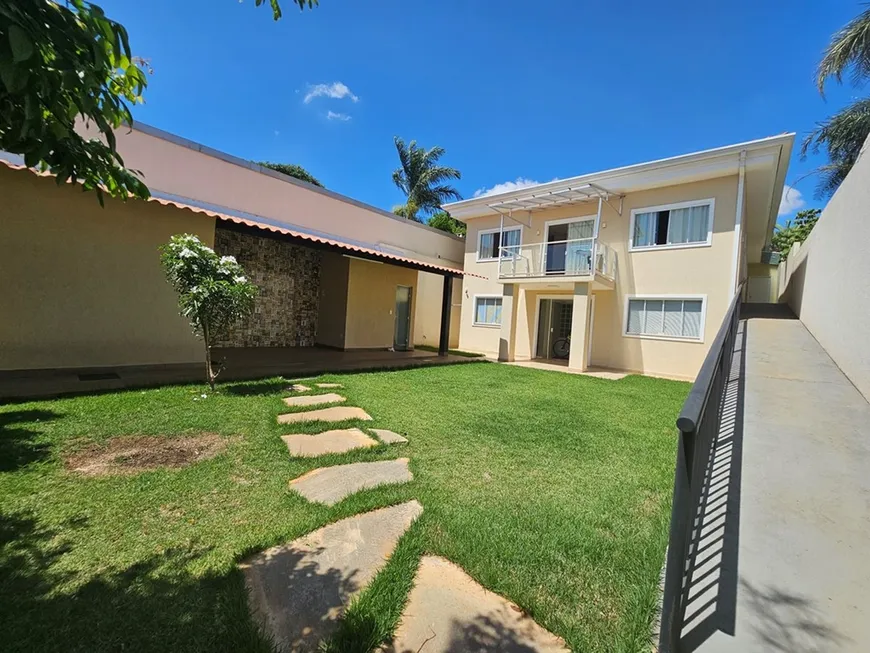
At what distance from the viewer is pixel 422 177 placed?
83.8 feet

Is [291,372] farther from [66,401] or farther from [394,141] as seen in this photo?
[394,141]

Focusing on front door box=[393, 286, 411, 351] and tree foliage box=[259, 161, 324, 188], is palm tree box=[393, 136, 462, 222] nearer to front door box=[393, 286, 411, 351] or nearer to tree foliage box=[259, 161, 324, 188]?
tree foliage box=[259, 161, 324, 188]

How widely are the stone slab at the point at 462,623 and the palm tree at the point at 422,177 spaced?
25.0 meters

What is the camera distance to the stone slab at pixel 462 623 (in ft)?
6.11

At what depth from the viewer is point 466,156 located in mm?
25766

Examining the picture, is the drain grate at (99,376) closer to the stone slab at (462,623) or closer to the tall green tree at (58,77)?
the tall green tree at (58,77)

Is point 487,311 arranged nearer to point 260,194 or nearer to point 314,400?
point 260,194

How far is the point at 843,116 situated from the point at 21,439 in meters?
24.0

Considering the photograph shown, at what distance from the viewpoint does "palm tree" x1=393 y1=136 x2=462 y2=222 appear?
1004 inches

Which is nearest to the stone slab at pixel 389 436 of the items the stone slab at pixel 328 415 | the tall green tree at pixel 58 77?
the stone slab at pixel 328 415

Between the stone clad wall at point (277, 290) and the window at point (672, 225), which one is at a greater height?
the window at point (672, 225)

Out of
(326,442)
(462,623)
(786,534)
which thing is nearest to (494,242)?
(326,442)

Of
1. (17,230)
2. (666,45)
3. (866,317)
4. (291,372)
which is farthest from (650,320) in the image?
(17,230)

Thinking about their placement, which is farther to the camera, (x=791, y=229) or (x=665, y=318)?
(x=791, y=229)
